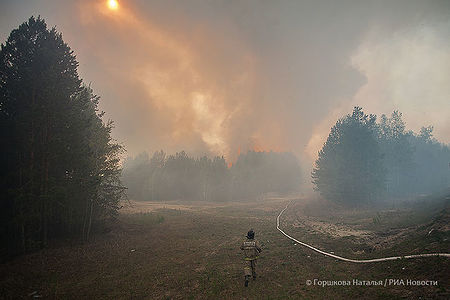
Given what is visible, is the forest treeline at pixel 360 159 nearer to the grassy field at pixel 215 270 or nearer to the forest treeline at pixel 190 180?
the grassy field at pixel 215 270

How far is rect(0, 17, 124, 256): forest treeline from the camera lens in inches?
667

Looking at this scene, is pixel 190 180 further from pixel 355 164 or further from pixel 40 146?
pixel 40 146

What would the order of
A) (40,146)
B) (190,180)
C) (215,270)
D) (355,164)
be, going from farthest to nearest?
(190,180)
(355,164)
(40,146)
(215,270)

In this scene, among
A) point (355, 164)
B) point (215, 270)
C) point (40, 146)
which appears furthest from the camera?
point (355, 164)

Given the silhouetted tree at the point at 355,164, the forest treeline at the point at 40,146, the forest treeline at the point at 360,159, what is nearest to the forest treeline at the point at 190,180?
the forest treeline at the point at 360,159

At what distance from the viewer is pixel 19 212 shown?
16.3 metres

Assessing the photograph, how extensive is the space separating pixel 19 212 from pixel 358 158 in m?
51.4

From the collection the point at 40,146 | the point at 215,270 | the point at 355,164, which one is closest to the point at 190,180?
the point at 355,164

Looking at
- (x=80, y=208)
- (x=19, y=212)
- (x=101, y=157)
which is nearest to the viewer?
(x=19, y=212)

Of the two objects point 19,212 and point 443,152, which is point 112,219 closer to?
point 19,212

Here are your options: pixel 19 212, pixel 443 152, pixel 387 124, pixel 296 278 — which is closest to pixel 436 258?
pixel 296 278

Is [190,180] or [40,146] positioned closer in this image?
[40,146]

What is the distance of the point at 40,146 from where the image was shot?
710 inches

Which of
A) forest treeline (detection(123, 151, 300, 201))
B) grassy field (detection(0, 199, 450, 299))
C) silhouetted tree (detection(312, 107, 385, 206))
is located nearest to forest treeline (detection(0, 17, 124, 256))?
grassy field (detection(0, 199, 450, 299))
